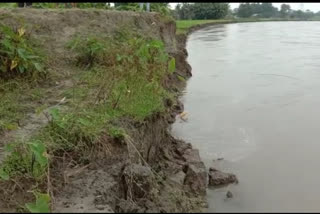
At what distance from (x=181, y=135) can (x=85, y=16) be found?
326 centimetres

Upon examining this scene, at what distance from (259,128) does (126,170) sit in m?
3.60

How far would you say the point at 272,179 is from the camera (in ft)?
14.3

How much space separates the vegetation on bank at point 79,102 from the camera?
3.31m

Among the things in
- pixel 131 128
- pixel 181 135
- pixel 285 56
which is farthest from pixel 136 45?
pixel 285 56

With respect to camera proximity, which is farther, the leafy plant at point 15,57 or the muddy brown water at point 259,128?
the leafy plant at point 15,57

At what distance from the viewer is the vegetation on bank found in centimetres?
331

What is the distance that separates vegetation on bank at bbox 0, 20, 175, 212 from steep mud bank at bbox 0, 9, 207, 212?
10cm

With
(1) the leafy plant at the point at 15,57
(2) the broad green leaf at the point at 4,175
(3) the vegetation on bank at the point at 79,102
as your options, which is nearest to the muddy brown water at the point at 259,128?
(3) the vegetation on bank at the point at 79,102

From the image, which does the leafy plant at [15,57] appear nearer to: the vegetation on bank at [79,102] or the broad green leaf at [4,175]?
the vegetation on bank at [79,102]

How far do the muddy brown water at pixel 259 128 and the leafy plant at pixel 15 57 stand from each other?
2223 mm

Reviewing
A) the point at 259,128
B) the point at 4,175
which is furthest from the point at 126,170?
the point at 259,128

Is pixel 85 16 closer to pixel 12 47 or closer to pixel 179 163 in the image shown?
pixel 12 47

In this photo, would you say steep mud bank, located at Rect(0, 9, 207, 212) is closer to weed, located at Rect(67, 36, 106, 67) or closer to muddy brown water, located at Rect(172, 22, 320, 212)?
weed, located at Rect(67, 36, 106, 67)

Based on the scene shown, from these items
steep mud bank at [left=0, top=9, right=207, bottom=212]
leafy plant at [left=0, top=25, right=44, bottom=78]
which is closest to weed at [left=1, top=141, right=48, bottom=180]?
steep mud bank at [left=0, top=9, right=207, bottom=212]
